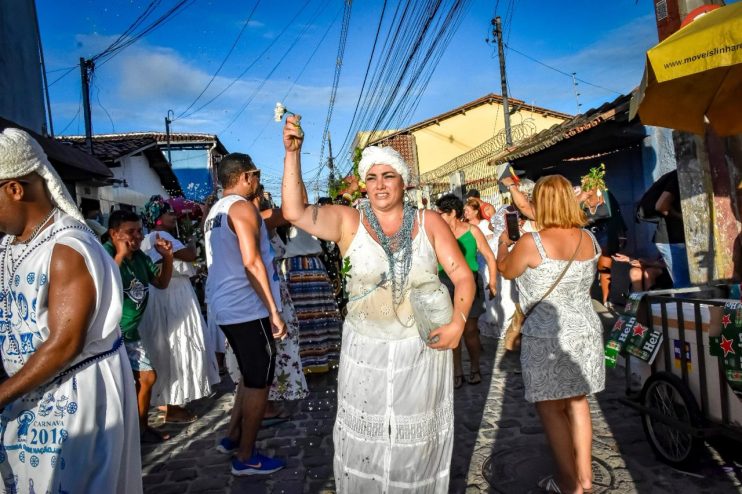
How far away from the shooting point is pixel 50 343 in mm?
1876

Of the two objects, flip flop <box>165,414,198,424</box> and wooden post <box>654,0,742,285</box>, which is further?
wooden post <box>654,0,742,285</box>

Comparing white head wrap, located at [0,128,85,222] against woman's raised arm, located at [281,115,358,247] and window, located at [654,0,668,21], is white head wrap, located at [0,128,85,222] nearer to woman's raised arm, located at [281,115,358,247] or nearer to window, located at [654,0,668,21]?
woman's raised arm, located at [281,115,358,247]

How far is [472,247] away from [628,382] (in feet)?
7.14

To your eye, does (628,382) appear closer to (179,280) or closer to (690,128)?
(690,128)

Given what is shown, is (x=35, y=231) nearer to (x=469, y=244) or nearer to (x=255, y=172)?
(x=255, y=172)

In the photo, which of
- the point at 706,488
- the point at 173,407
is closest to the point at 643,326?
the point at 706,488

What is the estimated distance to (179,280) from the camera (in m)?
5.04

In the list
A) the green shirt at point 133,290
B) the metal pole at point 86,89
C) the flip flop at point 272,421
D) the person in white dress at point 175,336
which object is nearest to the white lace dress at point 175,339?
the person in white dress at point 175,336

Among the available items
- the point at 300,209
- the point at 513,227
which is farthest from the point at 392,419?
the point at 513,227

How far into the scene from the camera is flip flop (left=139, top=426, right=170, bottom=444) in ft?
14.5

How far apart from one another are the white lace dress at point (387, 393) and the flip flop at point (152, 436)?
2522 millimetres

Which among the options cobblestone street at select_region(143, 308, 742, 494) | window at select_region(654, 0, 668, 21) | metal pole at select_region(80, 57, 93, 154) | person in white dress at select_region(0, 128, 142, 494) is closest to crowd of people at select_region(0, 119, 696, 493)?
person in white dress at select_region(0, 128, 142, 494)

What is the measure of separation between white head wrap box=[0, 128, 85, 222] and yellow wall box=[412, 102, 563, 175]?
1209 inches

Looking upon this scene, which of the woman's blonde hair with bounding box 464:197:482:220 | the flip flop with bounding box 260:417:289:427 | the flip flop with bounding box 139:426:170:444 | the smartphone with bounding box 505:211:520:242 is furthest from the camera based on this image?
the woman's blonde hair with bounding box 464:197:482:220
